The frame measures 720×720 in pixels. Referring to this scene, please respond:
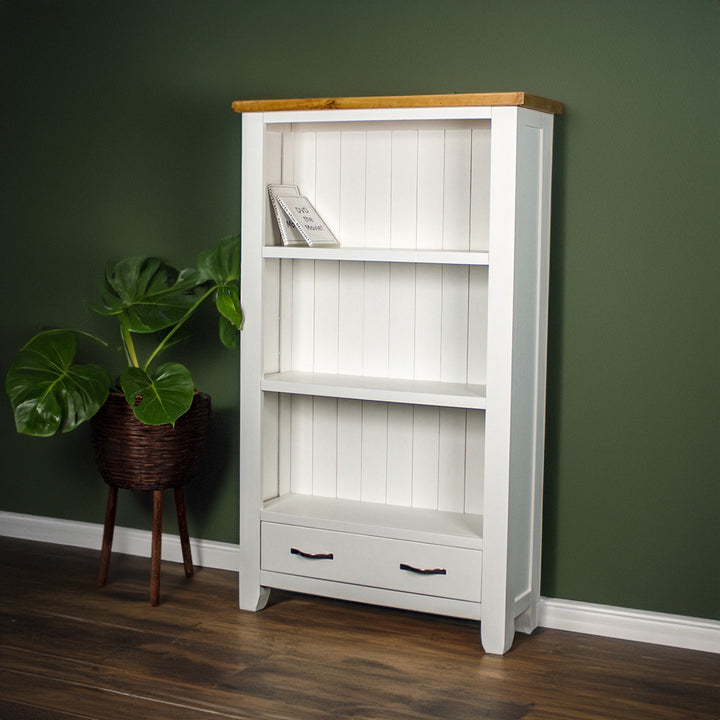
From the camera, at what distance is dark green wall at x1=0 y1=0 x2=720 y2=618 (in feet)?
9.50

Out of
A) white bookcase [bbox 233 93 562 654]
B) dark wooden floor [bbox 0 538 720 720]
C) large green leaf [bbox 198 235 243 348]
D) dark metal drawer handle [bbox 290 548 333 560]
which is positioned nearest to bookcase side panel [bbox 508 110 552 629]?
white bookcase [bbox 233 93 562 654]

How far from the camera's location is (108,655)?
111 inches

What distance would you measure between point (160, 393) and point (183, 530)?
0.66 metres

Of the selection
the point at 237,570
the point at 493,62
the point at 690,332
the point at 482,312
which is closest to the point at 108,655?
the point at 237,570

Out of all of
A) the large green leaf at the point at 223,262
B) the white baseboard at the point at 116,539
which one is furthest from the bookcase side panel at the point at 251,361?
the white baseboard at the point at 116,539

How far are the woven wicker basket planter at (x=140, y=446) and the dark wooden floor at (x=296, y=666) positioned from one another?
410mm

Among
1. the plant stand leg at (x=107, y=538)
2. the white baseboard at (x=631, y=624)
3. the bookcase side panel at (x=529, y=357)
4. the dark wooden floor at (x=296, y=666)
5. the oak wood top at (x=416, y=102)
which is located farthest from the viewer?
the plant stand leg at (x=107, y=538)

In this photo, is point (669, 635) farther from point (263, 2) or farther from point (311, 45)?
point (263, 2)

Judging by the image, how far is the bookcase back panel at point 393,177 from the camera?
3.08 m

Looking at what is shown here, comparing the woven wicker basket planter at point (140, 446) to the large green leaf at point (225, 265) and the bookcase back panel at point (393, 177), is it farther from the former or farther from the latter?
the bookcase back panel at point (393, 177)

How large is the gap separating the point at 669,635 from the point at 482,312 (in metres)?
1.11

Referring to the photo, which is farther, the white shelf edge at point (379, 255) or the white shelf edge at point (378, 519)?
the white shelf edge at point (378, 519)

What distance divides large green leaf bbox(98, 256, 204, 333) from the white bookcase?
0.25 m

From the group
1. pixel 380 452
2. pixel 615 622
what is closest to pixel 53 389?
pixel 380 452
